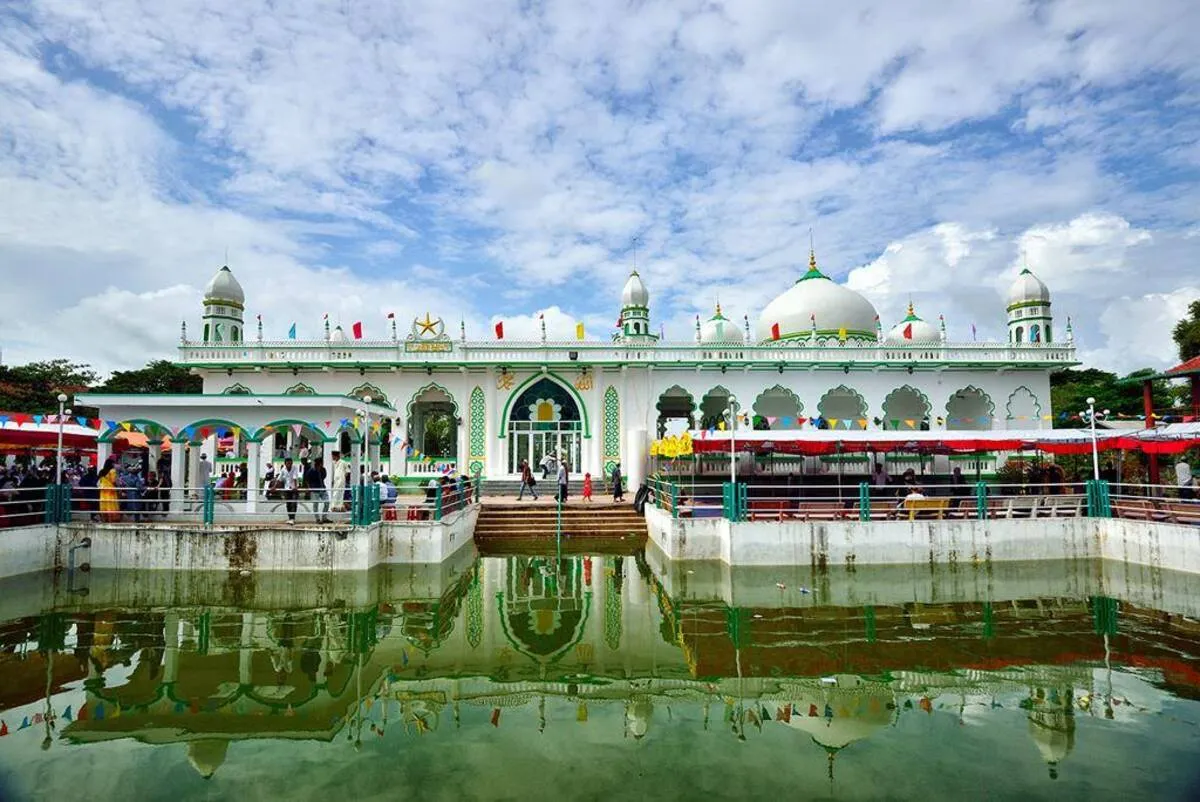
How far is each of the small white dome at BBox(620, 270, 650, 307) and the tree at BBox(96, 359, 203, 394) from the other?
2247 cm

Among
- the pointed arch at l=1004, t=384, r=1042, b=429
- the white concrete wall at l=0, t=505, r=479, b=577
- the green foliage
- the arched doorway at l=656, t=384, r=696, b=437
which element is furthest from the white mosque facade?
the green foliage

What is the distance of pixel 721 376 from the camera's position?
71.1 ft

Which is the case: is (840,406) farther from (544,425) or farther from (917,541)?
(917,541)

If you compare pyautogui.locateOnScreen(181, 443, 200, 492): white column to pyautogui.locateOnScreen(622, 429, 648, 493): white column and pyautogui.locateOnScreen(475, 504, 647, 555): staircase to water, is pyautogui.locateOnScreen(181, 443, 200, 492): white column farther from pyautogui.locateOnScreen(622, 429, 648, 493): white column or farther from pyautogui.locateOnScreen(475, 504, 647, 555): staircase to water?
pyautogui.locateOnScreen(622, 429, 648, 493): white column

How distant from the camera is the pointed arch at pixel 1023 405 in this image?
71.1ft

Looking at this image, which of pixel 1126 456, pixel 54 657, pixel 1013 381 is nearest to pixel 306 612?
pixel 54 657

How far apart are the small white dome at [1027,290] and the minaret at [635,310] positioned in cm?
1195

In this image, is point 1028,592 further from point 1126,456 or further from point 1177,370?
point 1126,456

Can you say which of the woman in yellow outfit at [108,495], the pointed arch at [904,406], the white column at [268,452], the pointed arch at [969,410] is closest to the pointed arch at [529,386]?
the white column at [268,452]

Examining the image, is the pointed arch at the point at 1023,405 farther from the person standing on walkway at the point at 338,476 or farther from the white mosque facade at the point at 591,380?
the person standing on walkway at the point at 338,476

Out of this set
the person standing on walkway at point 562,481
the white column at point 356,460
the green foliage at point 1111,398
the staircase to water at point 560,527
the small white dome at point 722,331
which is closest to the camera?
the white column at point 356,460

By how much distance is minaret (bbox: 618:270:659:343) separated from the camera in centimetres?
2569

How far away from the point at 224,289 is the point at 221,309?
2.15 ft

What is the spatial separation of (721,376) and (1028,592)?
473 inches
